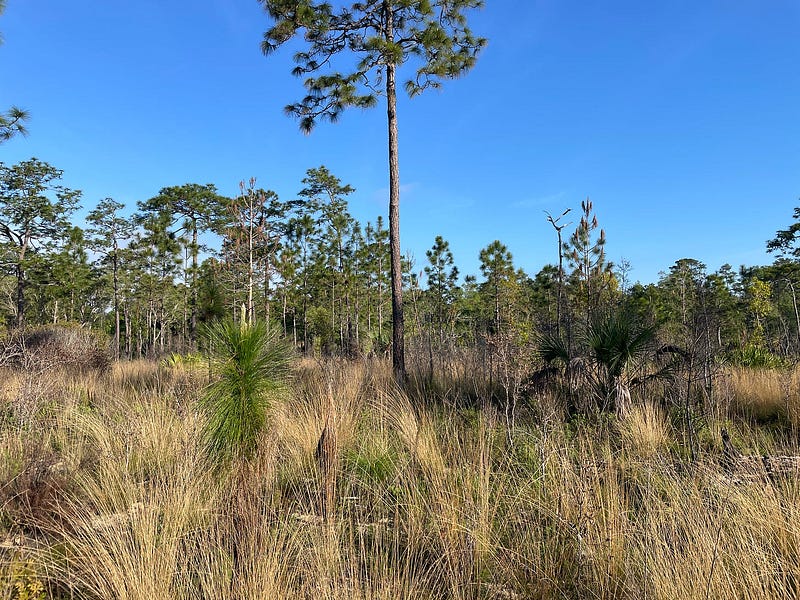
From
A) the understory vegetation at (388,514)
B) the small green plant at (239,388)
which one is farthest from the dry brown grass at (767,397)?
the small green plant at (239,388)

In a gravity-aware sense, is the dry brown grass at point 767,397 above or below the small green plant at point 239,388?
below

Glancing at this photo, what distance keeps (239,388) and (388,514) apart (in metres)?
1.93

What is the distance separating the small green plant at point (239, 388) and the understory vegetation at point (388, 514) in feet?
0.47

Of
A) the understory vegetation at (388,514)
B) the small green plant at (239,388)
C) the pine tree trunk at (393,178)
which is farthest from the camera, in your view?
the pine tree trunk at (393,178)

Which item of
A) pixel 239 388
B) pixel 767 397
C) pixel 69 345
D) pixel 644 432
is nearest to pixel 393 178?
pixel 239 388

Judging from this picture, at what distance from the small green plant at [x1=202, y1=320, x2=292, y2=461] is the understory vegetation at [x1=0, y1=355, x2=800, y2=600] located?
143mm

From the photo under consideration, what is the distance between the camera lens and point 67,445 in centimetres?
479

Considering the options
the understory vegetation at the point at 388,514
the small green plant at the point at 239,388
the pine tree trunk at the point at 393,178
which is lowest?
the understory vegetation at the point at 388,514

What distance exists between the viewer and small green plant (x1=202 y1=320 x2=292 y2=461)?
14.1 ft

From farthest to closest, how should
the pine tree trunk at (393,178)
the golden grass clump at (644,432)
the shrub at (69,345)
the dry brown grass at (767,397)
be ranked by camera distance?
the shrub at (69,345) → the pine tree trunk at (393,178) → the dry brown grass at (767,397) → the golden grass clump at (644,432)

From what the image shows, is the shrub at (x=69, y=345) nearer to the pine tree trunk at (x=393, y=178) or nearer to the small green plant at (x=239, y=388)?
the pine tree trunk at (x=393, y=178)

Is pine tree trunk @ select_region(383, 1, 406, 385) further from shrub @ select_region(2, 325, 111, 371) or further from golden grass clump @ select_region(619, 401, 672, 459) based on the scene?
shrub @ select_region(2, 325, 111, 371)

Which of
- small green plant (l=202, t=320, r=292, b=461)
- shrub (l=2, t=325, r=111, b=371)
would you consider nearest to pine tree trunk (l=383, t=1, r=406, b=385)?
small green plant (l=202, t=320, r=292, b=461)

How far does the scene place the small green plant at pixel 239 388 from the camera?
14.1ft
